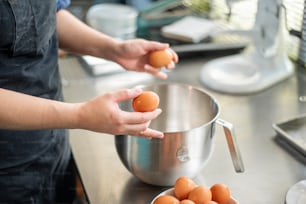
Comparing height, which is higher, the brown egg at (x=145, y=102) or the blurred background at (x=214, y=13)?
the brown egg at (x=145, y=102)

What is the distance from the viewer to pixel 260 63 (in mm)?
1227

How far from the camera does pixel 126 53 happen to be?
3.23ft

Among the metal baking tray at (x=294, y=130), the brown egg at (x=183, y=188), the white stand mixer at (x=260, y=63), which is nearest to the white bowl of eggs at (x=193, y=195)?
the brown egg at (x=183, y=188)

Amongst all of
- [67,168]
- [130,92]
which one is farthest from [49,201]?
[130,92]

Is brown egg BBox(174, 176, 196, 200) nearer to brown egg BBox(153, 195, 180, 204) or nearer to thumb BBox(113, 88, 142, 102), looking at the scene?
brown egg BBox(153, 195, 180, 204)

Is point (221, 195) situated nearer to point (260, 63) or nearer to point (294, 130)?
point (294, 130)

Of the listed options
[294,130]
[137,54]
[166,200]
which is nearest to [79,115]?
[166,200]

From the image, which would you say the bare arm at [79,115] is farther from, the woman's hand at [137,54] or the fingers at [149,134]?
the woman's hand at [137,54]

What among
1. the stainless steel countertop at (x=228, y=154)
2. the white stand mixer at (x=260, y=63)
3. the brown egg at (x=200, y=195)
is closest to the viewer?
the brown egg at (x=200, y=195)

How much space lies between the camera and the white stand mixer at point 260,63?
1.16 m

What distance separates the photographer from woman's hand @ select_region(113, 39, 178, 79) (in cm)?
97

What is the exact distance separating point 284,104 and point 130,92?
48cm

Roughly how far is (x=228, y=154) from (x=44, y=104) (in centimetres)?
35

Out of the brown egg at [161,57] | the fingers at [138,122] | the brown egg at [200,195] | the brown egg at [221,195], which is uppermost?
the fingers at [138,122]
